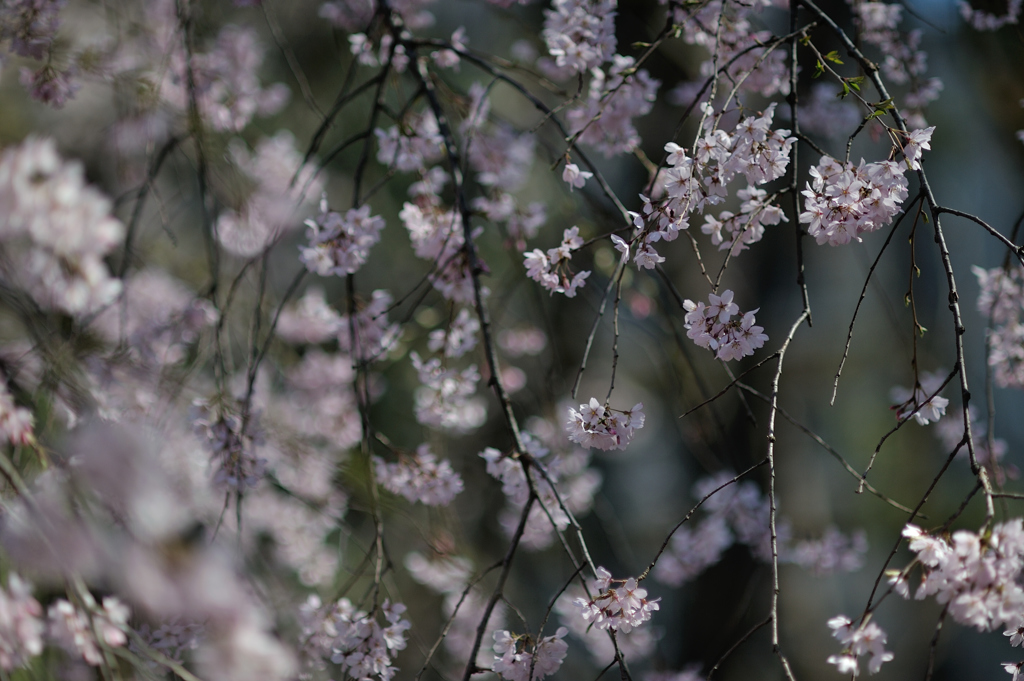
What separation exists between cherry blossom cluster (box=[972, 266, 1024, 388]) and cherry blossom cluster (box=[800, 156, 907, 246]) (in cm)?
64

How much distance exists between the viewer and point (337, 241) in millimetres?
1202

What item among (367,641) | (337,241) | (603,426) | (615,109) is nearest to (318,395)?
(337,241)

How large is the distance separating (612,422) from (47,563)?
2.62 feet

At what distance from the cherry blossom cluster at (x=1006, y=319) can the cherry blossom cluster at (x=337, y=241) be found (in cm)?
122

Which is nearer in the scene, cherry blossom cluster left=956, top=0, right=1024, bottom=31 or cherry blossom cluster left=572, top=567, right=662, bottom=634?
cherry blossom cluster left=572, top=567, right=662, bottom=634

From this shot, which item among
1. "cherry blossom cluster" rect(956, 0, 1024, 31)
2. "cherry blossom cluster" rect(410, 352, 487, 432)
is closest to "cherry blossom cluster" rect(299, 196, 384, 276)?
"cherry blossom cluster" rect(410, 352, 487, 432)

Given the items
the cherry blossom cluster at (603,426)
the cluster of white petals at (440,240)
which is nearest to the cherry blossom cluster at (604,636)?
the cherry blossom cluster at (603,426)

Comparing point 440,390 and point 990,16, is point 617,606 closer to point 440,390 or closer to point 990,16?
point 440,390

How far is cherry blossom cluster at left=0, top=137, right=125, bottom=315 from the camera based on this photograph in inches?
26.5

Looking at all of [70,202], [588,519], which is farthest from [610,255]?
[588,519]

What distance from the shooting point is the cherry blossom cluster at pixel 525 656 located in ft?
3.16

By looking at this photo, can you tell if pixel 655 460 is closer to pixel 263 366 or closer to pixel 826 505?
pixel 826 505

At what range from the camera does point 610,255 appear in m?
1.80

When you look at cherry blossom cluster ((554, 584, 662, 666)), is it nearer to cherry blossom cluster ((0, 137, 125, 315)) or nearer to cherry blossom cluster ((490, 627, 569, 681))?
cherry blossom cluster ((490, 627, 569, 681))
